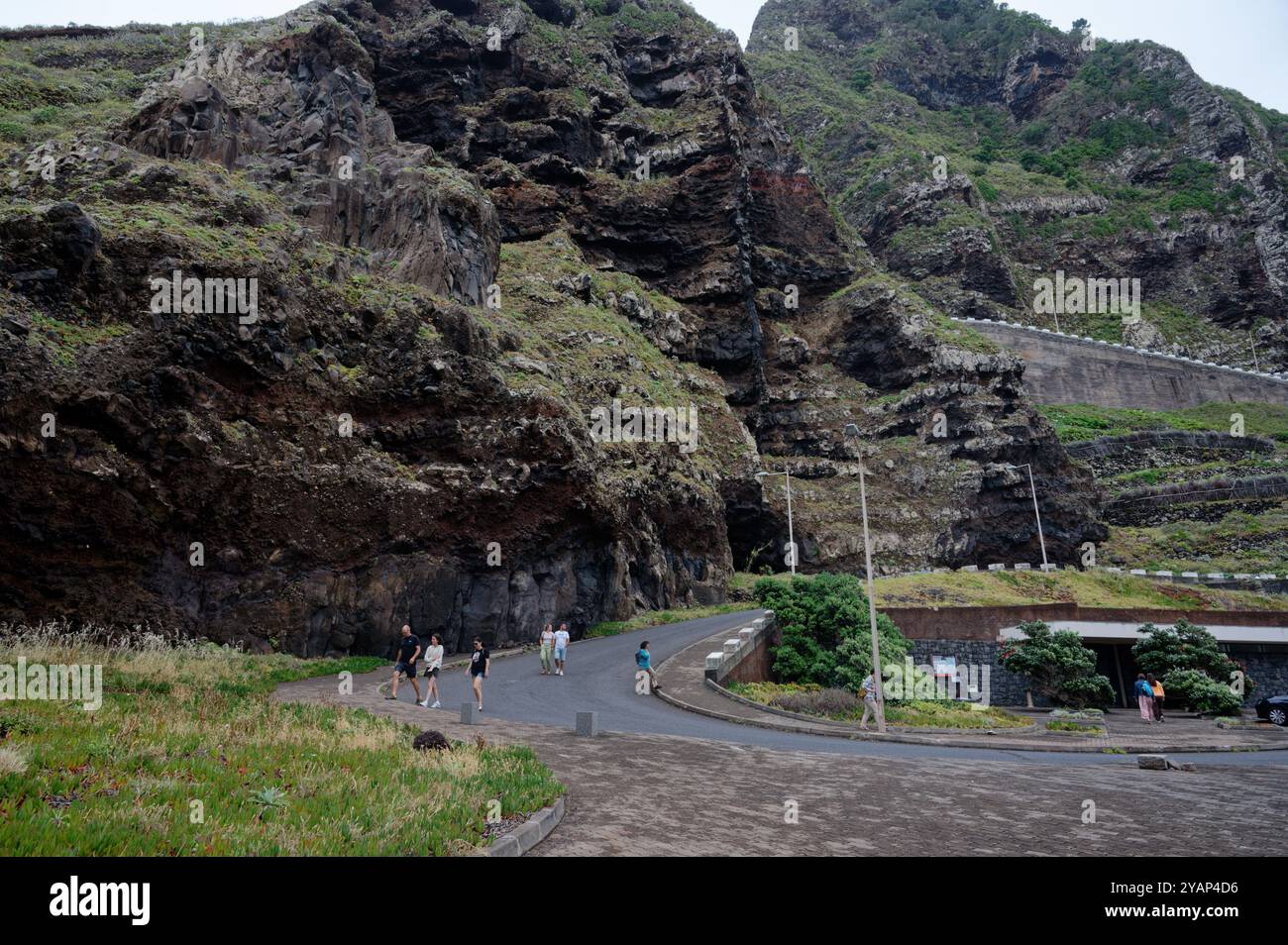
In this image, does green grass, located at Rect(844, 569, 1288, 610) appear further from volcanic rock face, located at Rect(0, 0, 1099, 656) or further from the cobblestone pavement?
the cobblestone pavement

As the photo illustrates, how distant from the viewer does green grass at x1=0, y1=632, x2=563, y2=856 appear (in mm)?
5609

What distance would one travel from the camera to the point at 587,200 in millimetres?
65500

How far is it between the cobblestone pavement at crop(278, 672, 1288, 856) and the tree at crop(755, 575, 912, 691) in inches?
416

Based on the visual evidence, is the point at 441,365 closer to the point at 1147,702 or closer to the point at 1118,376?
the point at 1147,702

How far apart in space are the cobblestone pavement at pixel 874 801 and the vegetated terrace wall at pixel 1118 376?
271 ft

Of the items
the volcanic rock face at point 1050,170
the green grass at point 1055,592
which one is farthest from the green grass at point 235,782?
the volcanic rock face at point 1050,170

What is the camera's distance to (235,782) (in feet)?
24.8

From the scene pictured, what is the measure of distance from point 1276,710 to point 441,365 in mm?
33470

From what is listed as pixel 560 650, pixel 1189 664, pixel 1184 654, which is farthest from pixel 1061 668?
pixel 560 650

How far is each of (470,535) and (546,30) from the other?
72723 mm

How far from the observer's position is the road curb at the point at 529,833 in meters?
6.38

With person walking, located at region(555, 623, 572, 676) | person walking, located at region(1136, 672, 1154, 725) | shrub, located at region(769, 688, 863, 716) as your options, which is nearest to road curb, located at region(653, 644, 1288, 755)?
shrub, located at region(769, 688, 863, 716)
